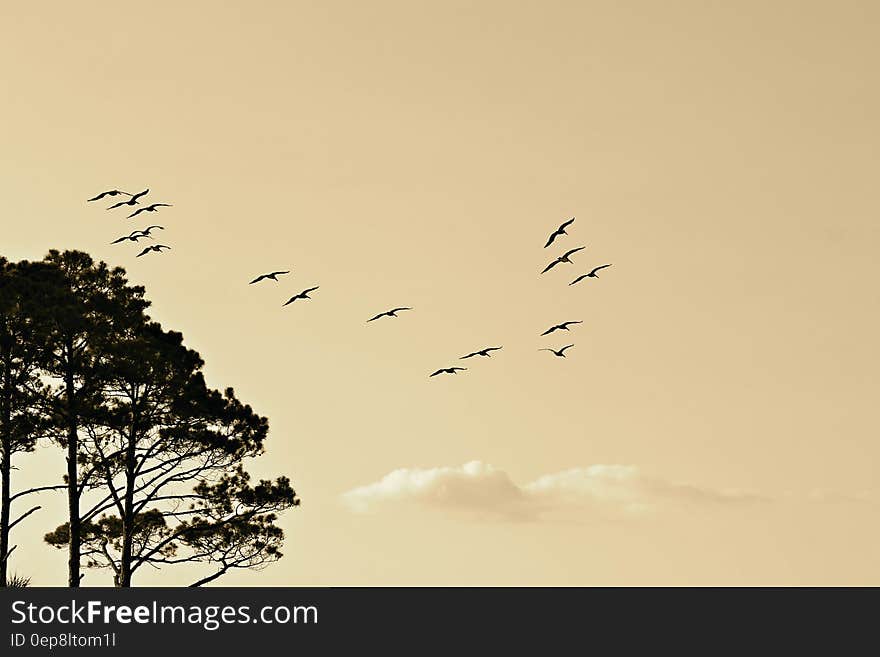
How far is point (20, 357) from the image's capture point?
51.1 m

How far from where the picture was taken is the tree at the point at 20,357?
50531mm

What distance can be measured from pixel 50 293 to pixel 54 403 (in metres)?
3.45

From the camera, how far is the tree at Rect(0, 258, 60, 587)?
5053 cm
